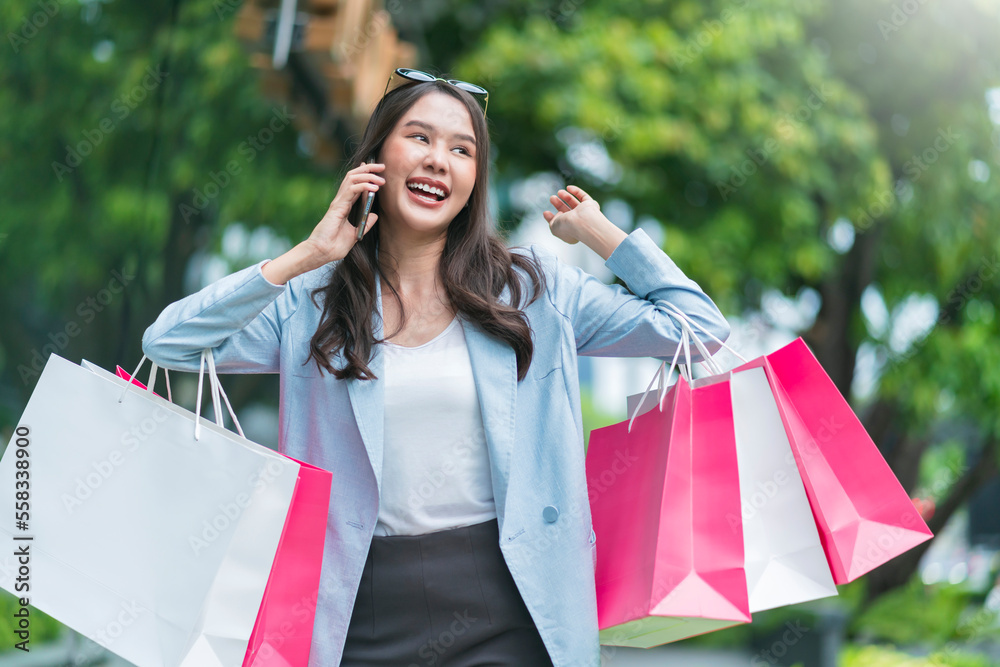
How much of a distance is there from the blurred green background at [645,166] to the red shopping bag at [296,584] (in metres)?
0.65

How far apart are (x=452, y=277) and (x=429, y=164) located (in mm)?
224

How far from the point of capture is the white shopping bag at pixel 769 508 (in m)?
1.75

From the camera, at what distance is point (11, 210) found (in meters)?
3.11

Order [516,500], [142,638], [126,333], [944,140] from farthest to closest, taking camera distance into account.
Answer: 1. [944,140]
2. [126,333]
3. [516,500]
4. [142,638]

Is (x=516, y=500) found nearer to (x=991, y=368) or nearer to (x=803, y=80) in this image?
(x=803, y=80)

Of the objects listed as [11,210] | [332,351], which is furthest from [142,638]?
[11,210]

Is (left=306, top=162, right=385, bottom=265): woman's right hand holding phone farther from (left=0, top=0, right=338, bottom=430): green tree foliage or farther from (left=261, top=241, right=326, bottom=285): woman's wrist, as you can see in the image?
(left=0, top=0, right=338, bottom=430): green tree foliage

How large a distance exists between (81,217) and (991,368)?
634 cm

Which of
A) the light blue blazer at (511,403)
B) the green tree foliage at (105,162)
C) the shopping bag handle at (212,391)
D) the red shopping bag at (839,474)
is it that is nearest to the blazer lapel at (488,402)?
the light blue blazer at (511,403)

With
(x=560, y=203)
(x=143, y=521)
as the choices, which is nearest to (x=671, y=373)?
(x=560, y=203)

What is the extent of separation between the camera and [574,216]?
6.58 ft

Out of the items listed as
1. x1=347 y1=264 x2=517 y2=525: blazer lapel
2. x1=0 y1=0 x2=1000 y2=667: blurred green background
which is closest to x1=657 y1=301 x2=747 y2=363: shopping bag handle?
x1=347 y1=264 x2=517 y2=525: blazer lapel

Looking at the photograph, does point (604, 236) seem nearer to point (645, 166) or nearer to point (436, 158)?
point (436, 158)

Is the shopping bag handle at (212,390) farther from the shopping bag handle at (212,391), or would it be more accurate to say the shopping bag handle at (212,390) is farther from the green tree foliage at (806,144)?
the green tree foliage at (806,144)
